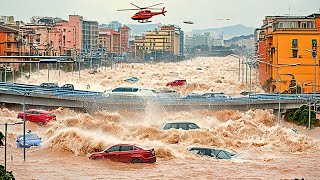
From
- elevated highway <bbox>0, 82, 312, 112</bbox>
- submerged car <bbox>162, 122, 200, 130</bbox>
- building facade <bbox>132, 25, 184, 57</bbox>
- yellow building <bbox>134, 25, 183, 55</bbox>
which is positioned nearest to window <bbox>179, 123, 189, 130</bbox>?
submerged car <bbox>162, 122, 200, 130</bbox>

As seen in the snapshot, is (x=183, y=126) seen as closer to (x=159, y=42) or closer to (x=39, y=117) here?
(x=39, y=117)

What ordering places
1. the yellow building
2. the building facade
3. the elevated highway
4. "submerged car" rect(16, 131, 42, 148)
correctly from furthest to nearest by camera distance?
the yellow building, the building facade, the elevated highway, "submerged car" rect(16, 131, 42, 148)

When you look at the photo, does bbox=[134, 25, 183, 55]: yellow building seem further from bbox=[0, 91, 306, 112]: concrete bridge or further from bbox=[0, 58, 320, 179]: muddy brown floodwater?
bbox=[0, 58, 320, 179]: muddy brown floodwater

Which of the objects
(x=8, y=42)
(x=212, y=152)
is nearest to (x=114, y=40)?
(x=8, y=42)

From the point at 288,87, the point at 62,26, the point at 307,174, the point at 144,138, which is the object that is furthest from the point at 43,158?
the point at 62,26

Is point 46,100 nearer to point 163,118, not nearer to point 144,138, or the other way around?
point 163,118
